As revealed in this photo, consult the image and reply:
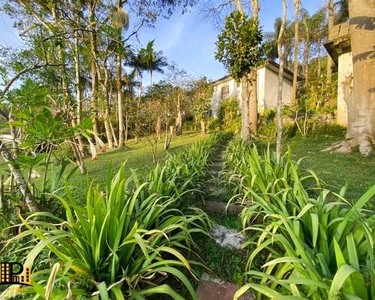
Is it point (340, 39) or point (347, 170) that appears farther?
point (340, 39)

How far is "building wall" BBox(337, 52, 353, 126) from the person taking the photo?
8.00 m

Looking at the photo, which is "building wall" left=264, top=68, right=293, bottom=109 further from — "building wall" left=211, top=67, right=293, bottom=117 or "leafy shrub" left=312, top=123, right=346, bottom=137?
"leafy shrub" left=312, top=123, right=346, bottom=137

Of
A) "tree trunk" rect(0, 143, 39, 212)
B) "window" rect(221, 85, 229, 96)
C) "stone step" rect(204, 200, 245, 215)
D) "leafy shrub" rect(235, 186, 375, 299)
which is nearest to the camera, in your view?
"leafy shrub" rect(235, 186, 375, 299)

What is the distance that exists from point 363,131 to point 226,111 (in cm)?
1179

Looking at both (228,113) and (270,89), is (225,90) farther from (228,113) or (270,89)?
(270,89)

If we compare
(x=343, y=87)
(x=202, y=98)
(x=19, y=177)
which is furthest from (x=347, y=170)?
(x=202, y=98)

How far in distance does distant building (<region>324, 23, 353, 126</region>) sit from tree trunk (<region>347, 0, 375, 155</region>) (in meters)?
3.07

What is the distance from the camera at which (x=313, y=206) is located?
1.29 m

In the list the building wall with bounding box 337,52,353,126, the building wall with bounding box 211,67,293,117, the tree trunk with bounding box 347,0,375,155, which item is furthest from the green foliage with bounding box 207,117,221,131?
the tree trunk with bounding box 347,0,375,155

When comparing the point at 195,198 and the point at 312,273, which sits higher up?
the point at 312,273

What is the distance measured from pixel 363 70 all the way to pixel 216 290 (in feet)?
19.2

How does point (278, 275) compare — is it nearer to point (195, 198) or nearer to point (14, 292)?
point (14, 292)

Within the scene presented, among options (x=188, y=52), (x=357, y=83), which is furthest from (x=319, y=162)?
(x=188, y=52)

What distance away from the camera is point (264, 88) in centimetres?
1492
